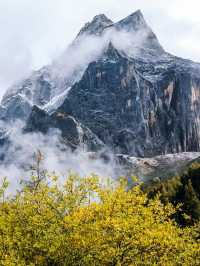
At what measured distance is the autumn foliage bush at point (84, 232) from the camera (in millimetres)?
30719

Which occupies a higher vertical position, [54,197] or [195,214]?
[54,197]

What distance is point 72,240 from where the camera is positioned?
103 feet

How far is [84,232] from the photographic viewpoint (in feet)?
104

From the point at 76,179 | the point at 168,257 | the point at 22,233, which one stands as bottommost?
the point at 168,257

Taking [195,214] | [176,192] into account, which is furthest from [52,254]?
[176,192]

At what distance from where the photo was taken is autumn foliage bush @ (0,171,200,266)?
30.7 meters

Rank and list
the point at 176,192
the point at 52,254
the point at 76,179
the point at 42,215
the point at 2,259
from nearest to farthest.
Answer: the point at 2,259, the point at 52,254, the point at 42,215, the point at 76,179, the point at 176,192

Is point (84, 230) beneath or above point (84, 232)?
above

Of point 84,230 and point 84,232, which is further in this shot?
point 84,232

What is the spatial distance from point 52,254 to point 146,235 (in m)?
5.83

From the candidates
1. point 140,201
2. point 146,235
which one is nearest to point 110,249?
point 146,235

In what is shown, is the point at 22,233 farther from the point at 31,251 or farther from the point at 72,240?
the point at 72,240

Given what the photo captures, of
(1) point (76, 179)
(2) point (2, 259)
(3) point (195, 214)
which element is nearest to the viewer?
(2) point (2, 259)

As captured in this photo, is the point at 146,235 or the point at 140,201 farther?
the point at 140,201
